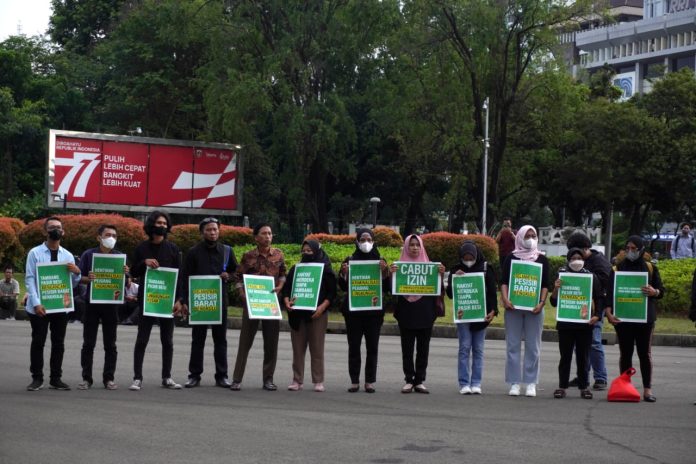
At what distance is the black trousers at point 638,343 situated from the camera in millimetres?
13703

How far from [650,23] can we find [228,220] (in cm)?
8199

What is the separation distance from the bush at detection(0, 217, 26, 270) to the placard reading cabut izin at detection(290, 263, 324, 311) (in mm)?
20746

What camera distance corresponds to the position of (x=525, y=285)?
45.8ft

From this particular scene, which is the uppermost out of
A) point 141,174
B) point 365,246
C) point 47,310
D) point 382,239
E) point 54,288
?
point 141,174

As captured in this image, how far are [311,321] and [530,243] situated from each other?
269 centimetres

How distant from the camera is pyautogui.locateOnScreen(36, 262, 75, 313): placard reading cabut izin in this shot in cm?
1338

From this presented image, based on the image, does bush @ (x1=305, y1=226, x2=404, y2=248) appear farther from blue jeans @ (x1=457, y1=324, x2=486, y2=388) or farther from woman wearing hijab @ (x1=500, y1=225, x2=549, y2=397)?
blue jeans @ (x1=457, y1=324, x2=486, y2=388)

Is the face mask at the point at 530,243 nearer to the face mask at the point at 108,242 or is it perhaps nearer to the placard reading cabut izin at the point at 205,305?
the placard reading cabut izin at the point at 205,305

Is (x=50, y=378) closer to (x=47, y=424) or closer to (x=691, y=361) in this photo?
(x=47, y=424)

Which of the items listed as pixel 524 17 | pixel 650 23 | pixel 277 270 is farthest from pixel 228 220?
pixel 650 23

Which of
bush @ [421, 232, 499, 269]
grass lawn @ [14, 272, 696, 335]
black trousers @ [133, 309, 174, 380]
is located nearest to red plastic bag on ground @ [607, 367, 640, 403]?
black trousers @ [133, 309, 174, 380]

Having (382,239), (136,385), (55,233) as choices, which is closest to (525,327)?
(136,385)

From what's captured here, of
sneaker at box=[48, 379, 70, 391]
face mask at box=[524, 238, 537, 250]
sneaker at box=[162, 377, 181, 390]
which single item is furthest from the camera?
face mask at box=[524, 238, 537, 250]

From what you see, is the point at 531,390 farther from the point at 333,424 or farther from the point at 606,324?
the point at 606,324
